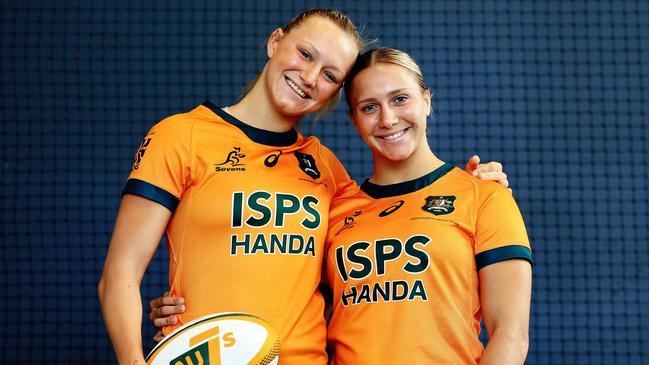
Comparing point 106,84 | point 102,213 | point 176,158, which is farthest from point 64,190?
point 176,158

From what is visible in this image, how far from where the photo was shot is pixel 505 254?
169cm

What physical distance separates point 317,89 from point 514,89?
2937 mm

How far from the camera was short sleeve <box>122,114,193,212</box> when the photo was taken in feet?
5.58

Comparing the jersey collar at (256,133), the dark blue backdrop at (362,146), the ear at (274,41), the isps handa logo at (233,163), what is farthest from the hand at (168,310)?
the dark blue backdrop at (362,146)

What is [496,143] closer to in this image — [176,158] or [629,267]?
[629,267]

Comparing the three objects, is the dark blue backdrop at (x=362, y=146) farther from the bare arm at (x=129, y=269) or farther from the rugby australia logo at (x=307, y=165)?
the bare arm at (x=129, y=269)

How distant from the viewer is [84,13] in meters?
4.61

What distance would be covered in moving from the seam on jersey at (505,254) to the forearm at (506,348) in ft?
0.51

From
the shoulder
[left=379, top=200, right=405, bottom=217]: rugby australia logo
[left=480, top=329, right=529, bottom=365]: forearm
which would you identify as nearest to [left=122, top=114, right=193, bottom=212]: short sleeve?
[left=379, top=200, right=405, bottom=217]: rugby australia logo

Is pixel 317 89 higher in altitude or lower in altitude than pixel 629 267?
higher

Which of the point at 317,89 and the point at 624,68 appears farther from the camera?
the point at 624,68

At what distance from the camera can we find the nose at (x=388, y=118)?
1.86 meters

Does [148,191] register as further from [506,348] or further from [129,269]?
[506,348]

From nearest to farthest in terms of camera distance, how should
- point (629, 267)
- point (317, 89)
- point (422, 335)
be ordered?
point (422, 335) < point (317, 89) < point (629, 267)
